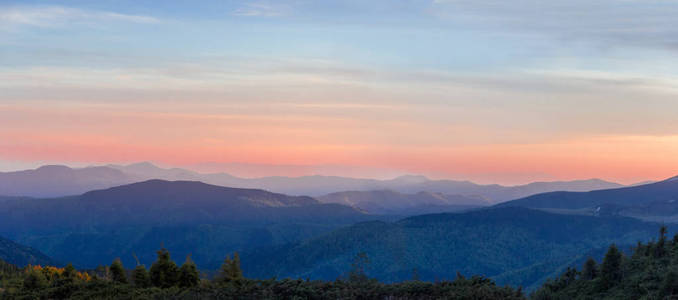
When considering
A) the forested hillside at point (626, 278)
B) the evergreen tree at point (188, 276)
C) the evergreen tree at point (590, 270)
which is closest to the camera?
the forested hillside at point (626, 278)

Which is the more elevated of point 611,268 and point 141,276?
point 611,268

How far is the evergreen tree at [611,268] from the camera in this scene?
45.6 meters

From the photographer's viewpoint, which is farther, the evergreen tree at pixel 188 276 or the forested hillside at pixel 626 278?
the evergreen tree at pixel 188 276

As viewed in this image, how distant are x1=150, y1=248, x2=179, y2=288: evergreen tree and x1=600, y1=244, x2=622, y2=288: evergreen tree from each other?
101 ft

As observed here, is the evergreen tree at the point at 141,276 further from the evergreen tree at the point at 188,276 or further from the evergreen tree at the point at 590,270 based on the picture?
the evergreen tree at the point at 590,270

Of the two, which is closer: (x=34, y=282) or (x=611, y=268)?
(x=611, y=268)

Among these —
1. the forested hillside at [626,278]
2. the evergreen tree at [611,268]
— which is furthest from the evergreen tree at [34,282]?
the evergreen tree at [611,268]

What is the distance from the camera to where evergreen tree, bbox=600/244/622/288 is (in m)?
45.6

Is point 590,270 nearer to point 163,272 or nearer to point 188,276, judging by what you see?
point 188,276

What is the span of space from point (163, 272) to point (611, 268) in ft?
107

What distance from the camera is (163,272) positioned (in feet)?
176

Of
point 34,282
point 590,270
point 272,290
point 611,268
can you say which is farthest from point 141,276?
point 611,268

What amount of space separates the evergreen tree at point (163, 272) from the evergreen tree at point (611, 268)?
101ft

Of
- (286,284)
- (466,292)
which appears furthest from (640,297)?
(286,284)
